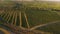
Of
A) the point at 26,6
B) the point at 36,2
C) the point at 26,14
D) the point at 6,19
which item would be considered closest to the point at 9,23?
the point at 6,19

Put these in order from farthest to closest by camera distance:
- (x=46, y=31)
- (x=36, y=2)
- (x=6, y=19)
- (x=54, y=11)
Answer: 1. (x=36, y=2)
2. (x=54, y=11)
3. (x=6, y=19)
4. (x=46, y=31)

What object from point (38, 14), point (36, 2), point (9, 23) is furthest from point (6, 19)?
point (36, 2)

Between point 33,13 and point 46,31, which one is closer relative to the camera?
point 46,31

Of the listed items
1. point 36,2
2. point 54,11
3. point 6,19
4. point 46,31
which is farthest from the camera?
point 36,2

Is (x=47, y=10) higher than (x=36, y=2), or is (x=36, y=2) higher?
(x=36, y=2)

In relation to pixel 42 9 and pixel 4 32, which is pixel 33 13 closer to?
pixel 42 9

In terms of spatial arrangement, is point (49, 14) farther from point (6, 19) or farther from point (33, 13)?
point (6, 19)

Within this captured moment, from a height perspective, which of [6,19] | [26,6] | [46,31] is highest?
[26,6]
